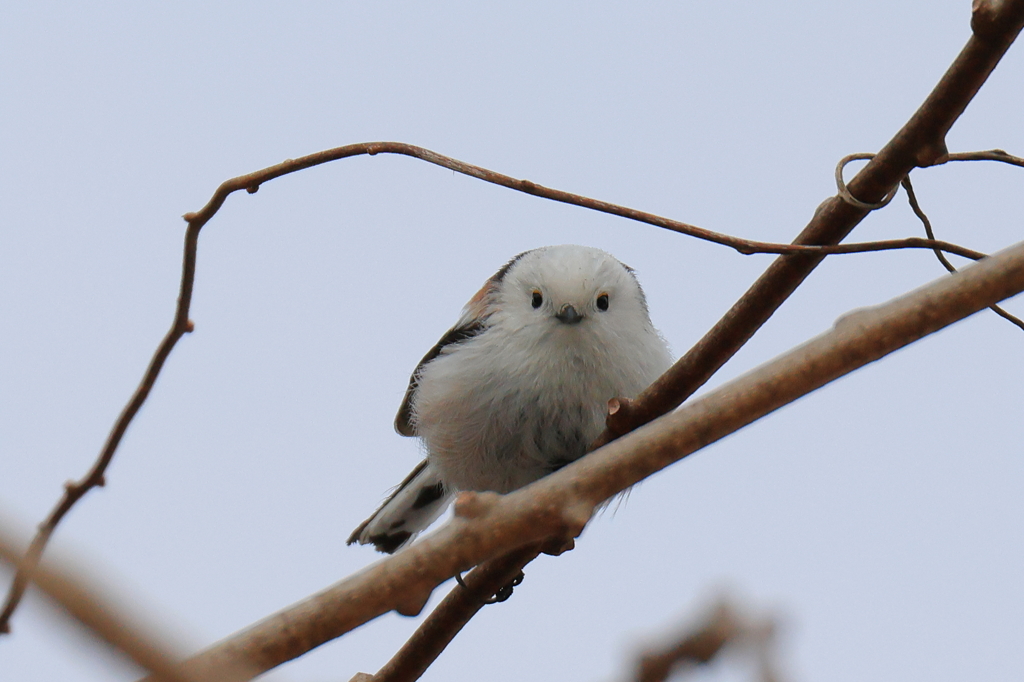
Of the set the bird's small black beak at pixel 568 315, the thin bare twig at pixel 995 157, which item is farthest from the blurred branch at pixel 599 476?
the bird's small black beak at pixel 568 315

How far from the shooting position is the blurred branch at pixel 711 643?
2.67ft

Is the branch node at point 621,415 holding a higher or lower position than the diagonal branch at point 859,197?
lower

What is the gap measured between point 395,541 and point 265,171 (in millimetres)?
2217

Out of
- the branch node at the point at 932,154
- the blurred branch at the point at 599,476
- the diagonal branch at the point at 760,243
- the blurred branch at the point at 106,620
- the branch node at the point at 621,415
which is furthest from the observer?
the branch node at the point at 621,415

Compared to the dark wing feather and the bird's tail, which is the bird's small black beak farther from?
the bird's tail

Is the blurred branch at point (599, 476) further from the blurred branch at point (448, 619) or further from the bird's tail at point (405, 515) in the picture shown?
the bird's tail at point (405, 515)

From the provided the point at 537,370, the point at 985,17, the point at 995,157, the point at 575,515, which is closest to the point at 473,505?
the point at 575,515

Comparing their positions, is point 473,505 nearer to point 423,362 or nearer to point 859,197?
point 859,197

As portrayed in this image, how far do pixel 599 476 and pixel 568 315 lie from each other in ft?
6.31

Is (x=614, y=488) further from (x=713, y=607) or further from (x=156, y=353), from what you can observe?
(x=156, y=353)

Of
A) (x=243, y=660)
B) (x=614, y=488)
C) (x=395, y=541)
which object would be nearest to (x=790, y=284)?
(x=614, y=488)

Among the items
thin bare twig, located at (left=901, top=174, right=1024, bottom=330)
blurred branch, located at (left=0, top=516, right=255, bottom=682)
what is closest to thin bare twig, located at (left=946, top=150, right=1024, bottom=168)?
thin bare twig, located at (left=901, top=174, right=1024, bottom=330)

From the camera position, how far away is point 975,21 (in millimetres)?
1889

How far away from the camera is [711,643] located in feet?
2.67
